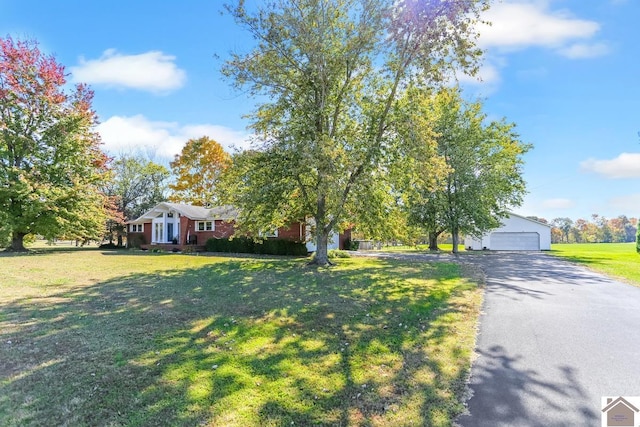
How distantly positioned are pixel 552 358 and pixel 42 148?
91.5 ft

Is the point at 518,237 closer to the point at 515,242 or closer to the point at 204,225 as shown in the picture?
the point at 515,242

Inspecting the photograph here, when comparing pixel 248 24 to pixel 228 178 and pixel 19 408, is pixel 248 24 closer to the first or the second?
pixel 228 178

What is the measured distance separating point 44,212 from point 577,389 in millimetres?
27243

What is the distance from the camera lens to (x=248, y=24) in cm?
1483

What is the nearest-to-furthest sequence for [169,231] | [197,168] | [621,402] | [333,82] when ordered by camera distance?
[621,402] → [333,82] → [169,231] → [197,168]

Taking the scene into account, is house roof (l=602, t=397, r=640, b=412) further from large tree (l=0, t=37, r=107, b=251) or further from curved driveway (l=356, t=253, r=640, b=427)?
large tree (l=0, t=37, r=107, b=251)

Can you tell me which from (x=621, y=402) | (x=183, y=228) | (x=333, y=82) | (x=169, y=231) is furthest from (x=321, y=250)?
(x=169, y=231)

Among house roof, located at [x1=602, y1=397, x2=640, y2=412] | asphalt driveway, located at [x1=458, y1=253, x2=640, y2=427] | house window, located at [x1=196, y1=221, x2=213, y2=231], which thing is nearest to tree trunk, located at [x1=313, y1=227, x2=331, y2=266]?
asphalt driveway, located at [x1=458, y1=253, x2=640, y2=427]

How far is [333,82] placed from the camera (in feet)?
51.4

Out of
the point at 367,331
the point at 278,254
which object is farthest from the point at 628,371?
the point at 278,254

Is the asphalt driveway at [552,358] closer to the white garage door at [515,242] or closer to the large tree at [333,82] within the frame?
the large tree at [333,82]

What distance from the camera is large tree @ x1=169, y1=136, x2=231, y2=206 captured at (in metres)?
38.7

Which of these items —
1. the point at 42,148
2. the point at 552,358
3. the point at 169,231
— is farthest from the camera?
the point at 169,231

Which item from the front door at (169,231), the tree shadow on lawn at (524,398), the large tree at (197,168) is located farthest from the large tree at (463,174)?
the large tree at (197,168)
